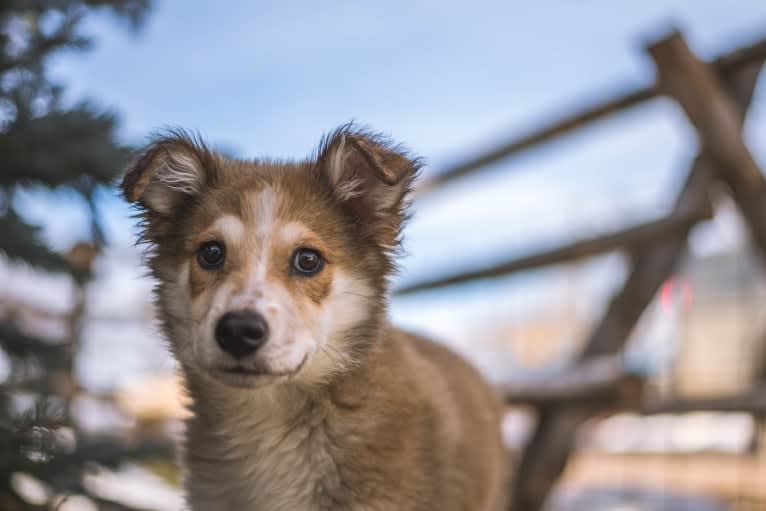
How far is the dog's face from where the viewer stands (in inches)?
73.7

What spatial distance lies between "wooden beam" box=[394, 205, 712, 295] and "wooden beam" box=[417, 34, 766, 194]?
2.15 feet

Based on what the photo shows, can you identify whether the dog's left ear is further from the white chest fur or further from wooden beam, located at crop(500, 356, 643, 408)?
wooden beam, located at crop(500, 356, 643, 408)

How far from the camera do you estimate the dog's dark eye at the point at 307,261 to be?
6.81ft

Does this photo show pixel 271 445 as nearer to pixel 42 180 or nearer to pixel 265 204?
pixel 265 204

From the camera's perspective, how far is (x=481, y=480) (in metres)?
2.54

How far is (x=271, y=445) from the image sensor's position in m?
2.18

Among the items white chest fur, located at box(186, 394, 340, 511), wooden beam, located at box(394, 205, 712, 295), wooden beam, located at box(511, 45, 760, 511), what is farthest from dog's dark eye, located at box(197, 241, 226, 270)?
wooden beam, located at box(511, 45, 760, 511)

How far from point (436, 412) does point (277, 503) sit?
1.78ft

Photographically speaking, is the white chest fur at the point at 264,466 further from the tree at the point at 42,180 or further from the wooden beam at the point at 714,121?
the wooden beam at the point at 714,121

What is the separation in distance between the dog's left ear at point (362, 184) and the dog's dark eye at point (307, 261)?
0.82 ft

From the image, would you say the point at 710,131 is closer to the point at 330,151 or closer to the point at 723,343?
the point at 330,151

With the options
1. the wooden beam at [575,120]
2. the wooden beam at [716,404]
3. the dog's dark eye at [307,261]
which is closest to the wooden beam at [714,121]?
the wooden beam at [575,120]

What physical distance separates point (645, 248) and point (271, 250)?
8.70 feet

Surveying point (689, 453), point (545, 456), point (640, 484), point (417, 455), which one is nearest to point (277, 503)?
point (417, 455)
